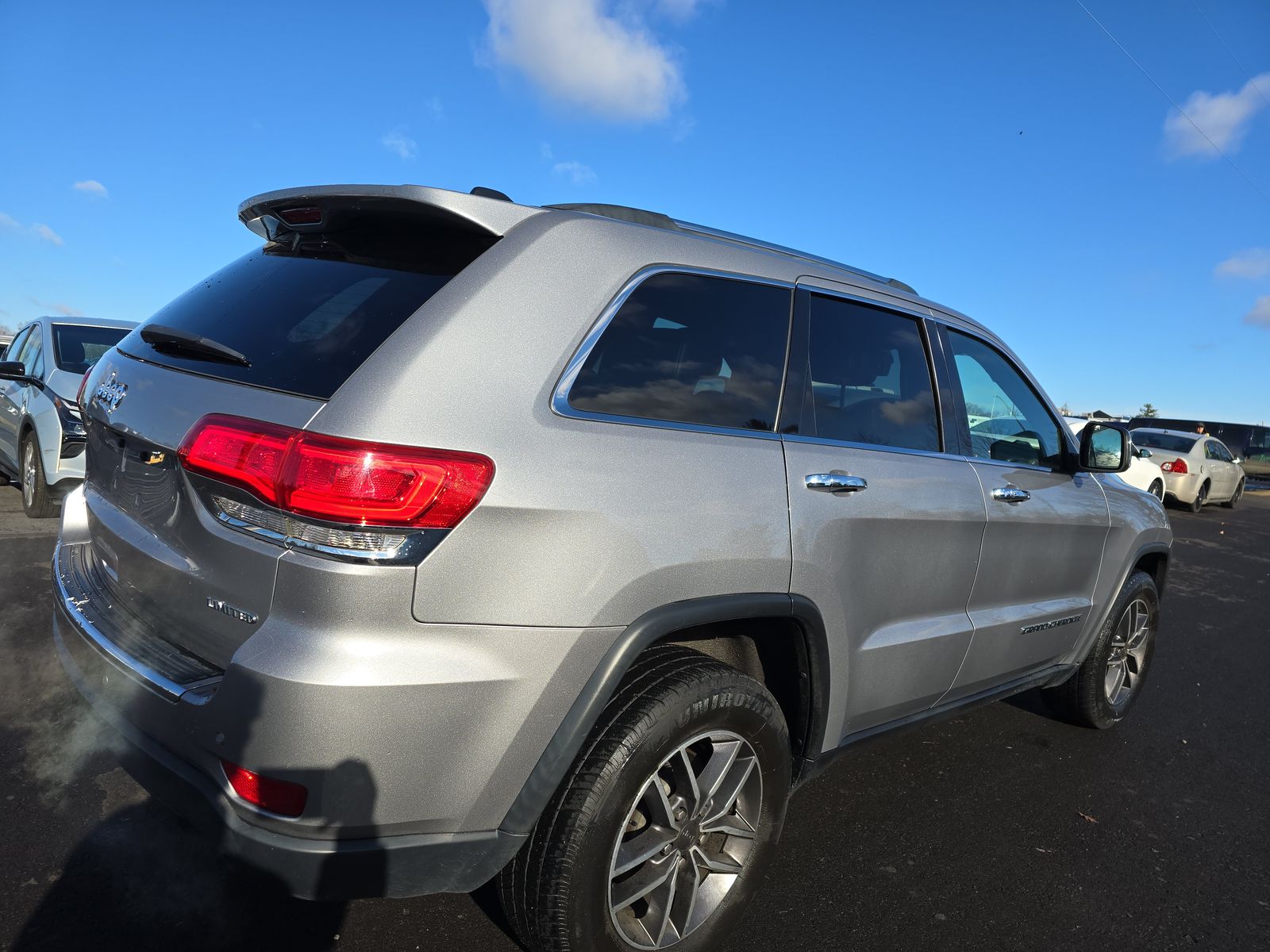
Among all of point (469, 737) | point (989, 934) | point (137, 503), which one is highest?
point (137, 503)

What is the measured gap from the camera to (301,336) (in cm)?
199

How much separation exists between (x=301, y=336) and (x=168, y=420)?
39cm

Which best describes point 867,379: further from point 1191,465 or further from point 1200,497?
point 1200,497

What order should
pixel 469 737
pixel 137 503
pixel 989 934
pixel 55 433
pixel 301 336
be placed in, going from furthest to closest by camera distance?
pixel 55 433 < pixel 989 934 < pixel 137 503 < pixel 301 336 < pixel 469 737

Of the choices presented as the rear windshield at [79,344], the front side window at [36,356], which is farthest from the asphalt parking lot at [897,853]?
the front side window at [36,356]

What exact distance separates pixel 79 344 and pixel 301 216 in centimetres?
584

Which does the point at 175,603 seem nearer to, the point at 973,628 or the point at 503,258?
the point at 503,258

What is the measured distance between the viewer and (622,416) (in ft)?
6.54

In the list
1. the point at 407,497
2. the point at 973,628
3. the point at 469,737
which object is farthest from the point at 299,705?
the point at 973,628

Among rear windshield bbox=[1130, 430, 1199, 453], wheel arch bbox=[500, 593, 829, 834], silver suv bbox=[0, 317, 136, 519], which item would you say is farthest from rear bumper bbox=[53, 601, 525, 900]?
rear windshield bbox=[1130, 430, 1199, 453]

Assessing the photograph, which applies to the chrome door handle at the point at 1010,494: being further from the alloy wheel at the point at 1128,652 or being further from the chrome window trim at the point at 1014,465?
the alloy wheel at the point at 1128,652

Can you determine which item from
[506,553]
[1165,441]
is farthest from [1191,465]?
[506,553]

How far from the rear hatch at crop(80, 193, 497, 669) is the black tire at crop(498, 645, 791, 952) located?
31.0 inches

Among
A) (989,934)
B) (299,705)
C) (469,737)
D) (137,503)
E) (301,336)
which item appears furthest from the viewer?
(989,934)
